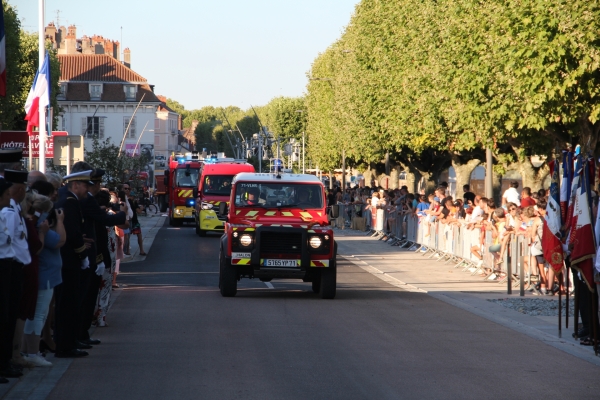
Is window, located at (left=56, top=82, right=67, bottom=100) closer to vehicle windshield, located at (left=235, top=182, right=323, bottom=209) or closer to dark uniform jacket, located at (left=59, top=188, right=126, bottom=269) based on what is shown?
vehicle windshield, located at (left=235, top=182, right=323, bottom=209)

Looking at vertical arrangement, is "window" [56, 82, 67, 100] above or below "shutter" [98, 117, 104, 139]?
above

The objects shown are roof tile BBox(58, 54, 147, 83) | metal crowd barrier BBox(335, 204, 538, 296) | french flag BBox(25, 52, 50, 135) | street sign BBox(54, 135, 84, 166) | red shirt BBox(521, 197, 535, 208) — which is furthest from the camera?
roof tile BBox(58, 54, 147, 83)

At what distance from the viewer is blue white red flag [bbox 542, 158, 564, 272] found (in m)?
12.7

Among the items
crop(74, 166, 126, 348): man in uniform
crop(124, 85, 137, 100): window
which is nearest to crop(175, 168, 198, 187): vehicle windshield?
crop(74, 166, 126, 348): man in uniform

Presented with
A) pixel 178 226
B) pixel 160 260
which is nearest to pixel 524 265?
pixel 160 260

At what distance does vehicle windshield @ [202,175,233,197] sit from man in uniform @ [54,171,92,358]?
88.9ft

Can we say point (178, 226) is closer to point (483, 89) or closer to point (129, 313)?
point (483, 89)

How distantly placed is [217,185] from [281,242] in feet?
68.4

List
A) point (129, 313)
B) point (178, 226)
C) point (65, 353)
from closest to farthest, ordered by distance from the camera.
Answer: point (65, 353) → point (129, 313) → point (178, 226)

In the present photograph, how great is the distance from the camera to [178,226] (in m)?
48.2

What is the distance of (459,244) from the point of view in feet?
82.3

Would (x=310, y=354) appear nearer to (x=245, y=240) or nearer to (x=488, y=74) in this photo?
(x=245, y=240)

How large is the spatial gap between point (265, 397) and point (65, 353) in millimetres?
3090

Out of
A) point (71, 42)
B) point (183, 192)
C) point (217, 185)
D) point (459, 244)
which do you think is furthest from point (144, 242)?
point (71, 42)
